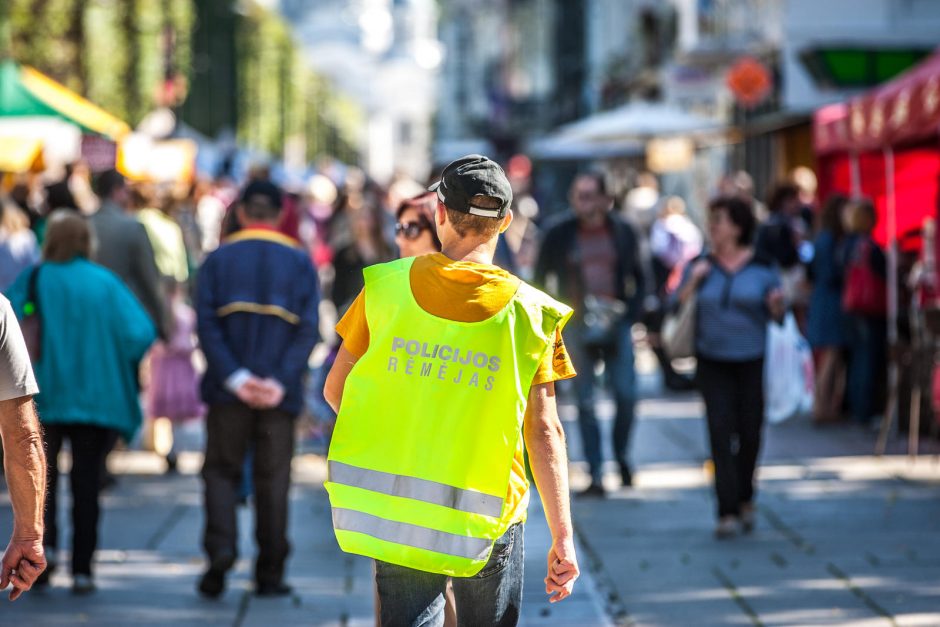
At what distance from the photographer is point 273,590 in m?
7.48

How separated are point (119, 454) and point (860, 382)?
5569 mm

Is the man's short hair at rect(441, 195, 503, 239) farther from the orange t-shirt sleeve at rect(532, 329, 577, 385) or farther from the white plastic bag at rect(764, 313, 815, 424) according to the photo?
the white plastic bag at rect(764, 313, 815, 424)

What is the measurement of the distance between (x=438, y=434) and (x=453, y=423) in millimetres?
43

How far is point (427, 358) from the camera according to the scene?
13.1 feet

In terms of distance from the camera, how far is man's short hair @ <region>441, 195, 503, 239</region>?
13.3 feet

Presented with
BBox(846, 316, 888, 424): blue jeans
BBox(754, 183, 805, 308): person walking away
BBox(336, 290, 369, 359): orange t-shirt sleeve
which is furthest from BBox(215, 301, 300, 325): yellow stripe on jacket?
BBox(754, 183, 805, 308): person walking away

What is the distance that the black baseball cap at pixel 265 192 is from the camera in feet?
24.4

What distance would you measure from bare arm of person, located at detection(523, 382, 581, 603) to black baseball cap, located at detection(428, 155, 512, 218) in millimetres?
445

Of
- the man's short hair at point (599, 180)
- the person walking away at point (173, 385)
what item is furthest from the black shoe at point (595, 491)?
the person walking away at point (173, 385)

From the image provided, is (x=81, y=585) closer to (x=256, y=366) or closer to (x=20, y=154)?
(x=256, y=366)

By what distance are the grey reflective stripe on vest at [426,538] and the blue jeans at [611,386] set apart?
5.96m

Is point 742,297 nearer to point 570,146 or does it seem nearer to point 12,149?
point 12,149

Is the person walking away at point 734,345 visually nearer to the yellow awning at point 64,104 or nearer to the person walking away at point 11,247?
the person walking away at point 11,247

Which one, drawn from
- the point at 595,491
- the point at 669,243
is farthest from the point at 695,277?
the point at 669,243
